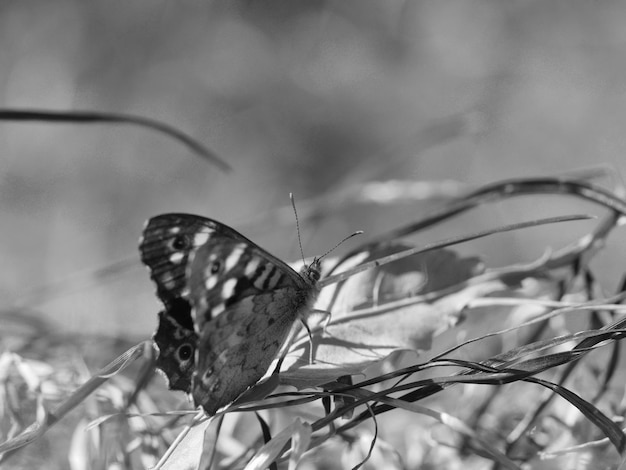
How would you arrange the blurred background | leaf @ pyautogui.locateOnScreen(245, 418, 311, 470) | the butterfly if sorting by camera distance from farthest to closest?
the blurred background → the butterfly → leaf @ pyautogui.locateOnScreen(245, 418, 311, 470)

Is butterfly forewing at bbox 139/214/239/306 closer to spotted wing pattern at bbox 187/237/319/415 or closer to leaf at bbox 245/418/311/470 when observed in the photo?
spotted wing pattern at bbox 187/237/319/415

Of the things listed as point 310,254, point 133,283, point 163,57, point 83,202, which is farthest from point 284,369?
point 163,57

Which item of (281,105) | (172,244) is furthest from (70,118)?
(281,105)

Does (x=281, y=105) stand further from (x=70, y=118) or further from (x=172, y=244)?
(x=172, y=244)

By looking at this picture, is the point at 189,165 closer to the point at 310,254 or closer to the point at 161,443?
the point at 310,254

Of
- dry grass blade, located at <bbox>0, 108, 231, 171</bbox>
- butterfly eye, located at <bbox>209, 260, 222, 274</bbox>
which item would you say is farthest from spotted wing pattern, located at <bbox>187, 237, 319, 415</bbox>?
dry grass blade, located at <bbox>0, 108, 231, 171</bbox>

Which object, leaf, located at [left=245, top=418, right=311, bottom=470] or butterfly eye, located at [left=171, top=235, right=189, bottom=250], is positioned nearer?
leaf, located at [left=245, top=418, right=311, bottom=470]

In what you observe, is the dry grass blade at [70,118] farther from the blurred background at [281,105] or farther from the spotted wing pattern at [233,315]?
the blurred background at [281,105]
